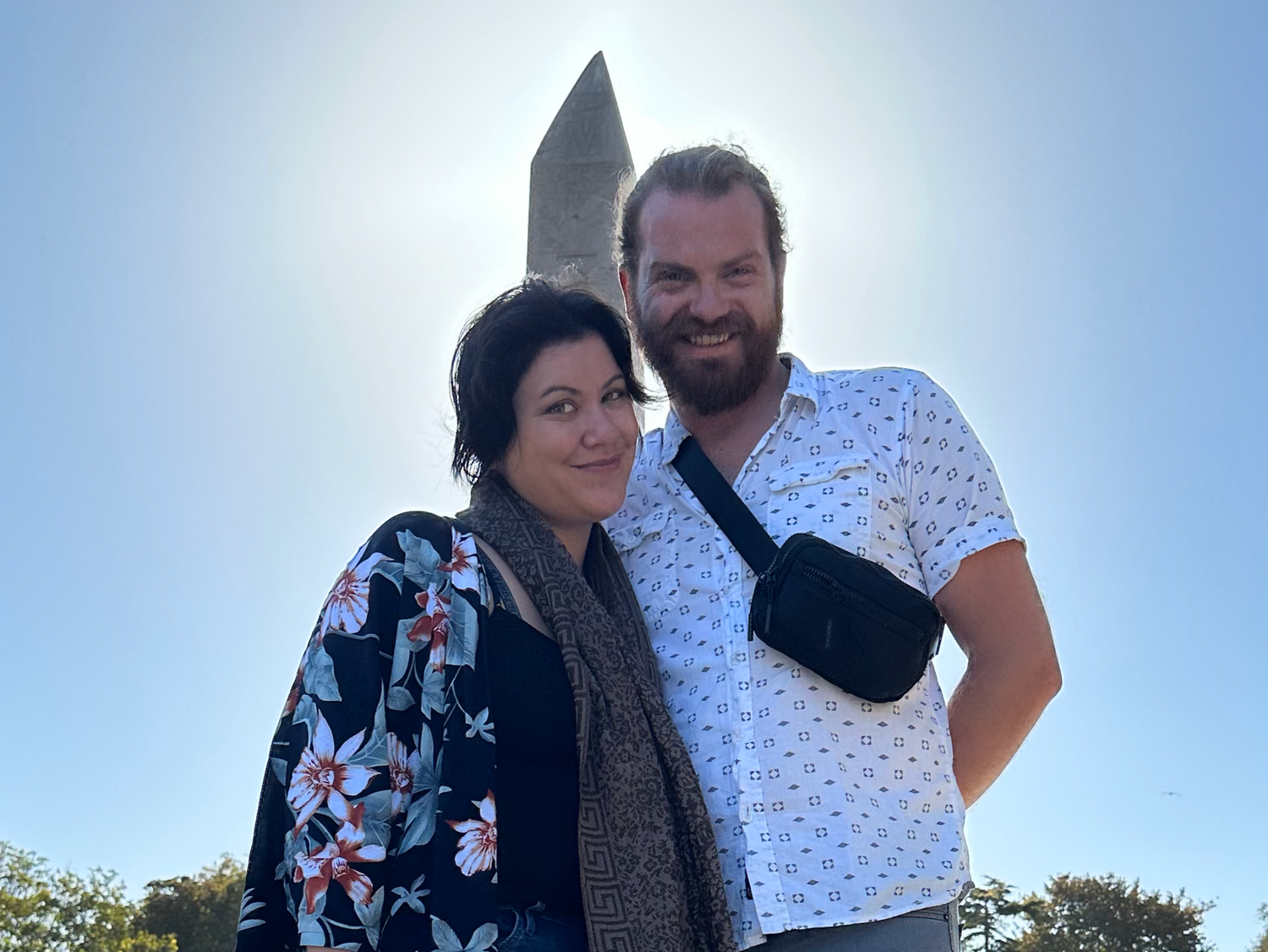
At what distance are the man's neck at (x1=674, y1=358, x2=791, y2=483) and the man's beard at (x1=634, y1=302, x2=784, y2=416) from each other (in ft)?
0.16

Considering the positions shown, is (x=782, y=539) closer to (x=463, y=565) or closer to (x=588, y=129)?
(x=463, y=565)

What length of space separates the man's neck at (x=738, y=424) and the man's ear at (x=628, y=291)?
13.7 inches

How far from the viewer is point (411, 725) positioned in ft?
10.0

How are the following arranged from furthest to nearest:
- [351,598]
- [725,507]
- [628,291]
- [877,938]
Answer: [628,291] < [725,507] < [877,938] < [351,598]

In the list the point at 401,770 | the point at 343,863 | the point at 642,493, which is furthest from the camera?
the point at 642,493

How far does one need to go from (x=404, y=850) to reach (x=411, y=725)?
274 millimetres

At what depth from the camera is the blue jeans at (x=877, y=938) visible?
3219 millimetres

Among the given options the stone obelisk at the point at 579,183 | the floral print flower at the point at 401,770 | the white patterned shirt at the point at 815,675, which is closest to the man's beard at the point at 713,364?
the white patterned shirt at the point at 815,675

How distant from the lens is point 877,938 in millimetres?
3219

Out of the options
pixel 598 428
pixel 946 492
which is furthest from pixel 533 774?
pixel 946 492

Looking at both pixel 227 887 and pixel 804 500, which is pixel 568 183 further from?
pixel 227 887

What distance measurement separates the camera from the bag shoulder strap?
12.1 feet

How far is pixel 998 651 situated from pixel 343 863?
186 centimetres

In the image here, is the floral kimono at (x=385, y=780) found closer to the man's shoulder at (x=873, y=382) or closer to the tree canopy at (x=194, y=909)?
the man's shoulder at (x=873, y=382)
